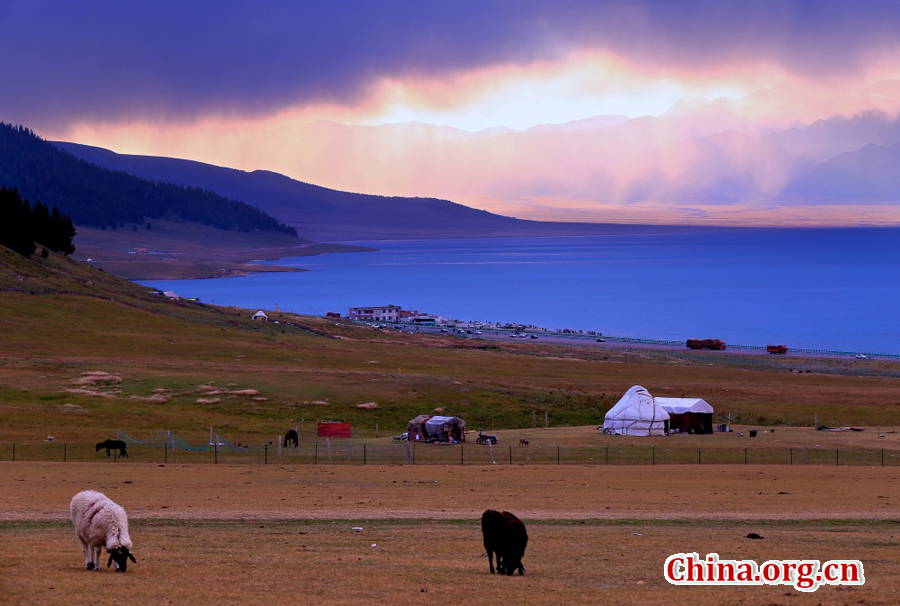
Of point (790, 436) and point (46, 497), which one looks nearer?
point (46, 497)

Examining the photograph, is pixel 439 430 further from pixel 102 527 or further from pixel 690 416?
pixel 102 527

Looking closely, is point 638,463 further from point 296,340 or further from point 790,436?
point 296,340

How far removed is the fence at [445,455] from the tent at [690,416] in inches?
324

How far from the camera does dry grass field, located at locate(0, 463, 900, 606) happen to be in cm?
1667

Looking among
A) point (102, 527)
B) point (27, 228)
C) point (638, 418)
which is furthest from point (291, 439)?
point (27, 228)

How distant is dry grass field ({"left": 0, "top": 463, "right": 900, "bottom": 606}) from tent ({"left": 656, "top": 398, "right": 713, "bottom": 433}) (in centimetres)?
1487

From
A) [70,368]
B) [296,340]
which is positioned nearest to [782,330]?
[296,340]

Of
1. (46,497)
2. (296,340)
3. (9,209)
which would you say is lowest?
(46,497)

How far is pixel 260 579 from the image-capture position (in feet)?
57.9

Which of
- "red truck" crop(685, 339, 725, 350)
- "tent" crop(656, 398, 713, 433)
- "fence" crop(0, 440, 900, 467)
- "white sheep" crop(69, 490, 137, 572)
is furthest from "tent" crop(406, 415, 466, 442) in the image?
"red truck" crop(685, 339, 725, 350)

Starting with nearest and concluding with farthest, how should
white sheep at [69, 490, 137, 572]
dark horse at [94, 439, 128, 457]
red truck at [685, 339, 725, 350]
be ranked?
white sheep at [69, 490, 137, 572], dark horse at [94, 439, 128, 457], red truck at [685, 339, 725, 350]

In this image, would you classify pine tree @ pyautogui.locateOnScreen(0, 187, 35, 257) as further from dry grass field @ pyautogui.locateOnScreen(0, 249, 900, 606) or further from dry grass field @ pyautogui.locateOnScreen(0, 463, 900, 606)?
dry grass field @ pyautogui.locateOnScreen(0, 463, 900, 606)

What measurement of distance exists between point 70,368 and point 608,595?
205 ft

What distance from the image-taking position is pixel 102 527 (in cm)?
1777
